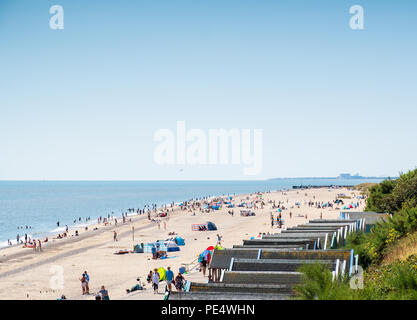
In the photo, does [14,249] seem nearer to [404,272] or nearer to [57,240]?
[57,240]

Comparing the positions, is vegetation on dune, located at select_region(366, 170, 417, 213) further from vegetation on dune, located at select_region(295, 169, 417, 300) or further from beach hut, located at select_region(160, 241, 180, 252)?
beach hut, located at select_region(160, 241, 180, 252)

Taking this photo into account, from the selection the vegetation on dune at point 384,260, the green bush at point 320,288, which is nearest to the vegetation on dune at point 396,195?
the vegetation on dune at point 384,260

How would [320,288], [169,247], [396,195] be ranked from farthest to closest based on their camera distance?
1. [169,247]
2. [396,195]
3. [320,288]

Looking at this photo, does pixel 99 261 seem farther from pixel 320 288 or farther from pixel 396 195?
pixel 320 288

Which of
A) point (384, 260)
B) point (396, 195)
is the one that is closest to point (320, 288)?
point (384, 260)

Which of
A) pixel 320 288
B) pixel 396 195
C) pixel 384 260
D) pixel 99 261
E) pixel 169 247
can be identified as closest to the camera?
pixel 320 288

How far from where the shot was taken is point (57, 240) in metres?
52.0

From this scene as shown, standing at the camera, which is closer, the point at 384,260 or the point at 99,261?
the point at 384,260

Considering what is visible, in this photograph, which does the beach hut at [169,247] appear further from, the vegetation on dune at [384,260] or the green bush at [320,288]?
the green bush at [320,288]

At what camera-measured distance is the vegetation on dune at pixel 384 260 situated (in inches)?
289

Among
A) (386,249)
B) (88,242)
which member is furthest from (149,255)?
(386,249)

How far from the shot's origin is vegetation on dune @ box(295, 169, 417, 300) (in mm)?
7340

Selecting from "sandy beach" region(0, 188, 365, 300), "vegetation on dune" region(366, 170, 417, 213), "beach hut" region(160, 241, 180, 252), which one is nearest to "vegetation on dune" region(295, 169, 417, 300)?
"vegetation on dune" region(366, 170, 417, 213)

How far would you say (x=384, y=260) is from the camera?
14.8 metres
